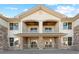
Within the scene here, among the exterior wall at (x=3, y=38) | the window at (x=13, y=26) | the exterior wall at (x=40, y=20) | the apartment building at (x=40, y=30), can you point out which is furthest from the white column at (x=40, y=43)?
the exterior wall at (x=3, y=38)

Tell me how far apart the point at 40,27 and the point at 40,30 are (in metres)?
0.08

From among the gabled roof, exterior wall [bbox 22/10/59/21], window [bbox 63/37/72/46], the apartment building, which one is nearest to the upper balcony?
the apartment building

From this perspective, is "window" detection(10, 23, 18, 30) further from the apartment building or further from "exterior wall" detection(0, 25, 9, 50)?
"exterior wall" detection(0, 25, 9, 50)

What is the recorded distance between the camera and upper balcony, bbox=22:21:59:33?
1273 cm

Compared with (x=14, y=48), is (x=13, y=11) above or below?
above

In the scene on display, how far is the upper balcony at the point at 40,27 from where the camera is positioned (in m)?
12.7

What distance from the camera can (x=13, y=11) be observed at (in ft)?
42.0

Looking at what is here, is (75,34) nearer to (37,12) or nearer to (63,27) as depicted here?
(63,27)

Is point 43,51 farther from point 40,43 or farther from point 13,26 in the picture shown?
point 13,26

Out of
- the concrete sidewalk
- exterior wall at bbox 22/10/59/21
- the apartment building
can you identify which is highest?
exterior wall at bbox 22/10/59/21

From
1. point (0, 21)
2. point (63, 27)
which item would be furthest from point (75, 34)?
point (0, 21)

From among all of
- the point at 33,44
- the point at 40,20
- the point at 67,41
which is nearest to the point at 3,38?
the point at 33,44

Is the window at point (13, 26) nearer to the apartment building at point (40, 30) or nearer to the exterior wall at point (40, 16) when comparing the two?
the apartment building at point (40, 30)
